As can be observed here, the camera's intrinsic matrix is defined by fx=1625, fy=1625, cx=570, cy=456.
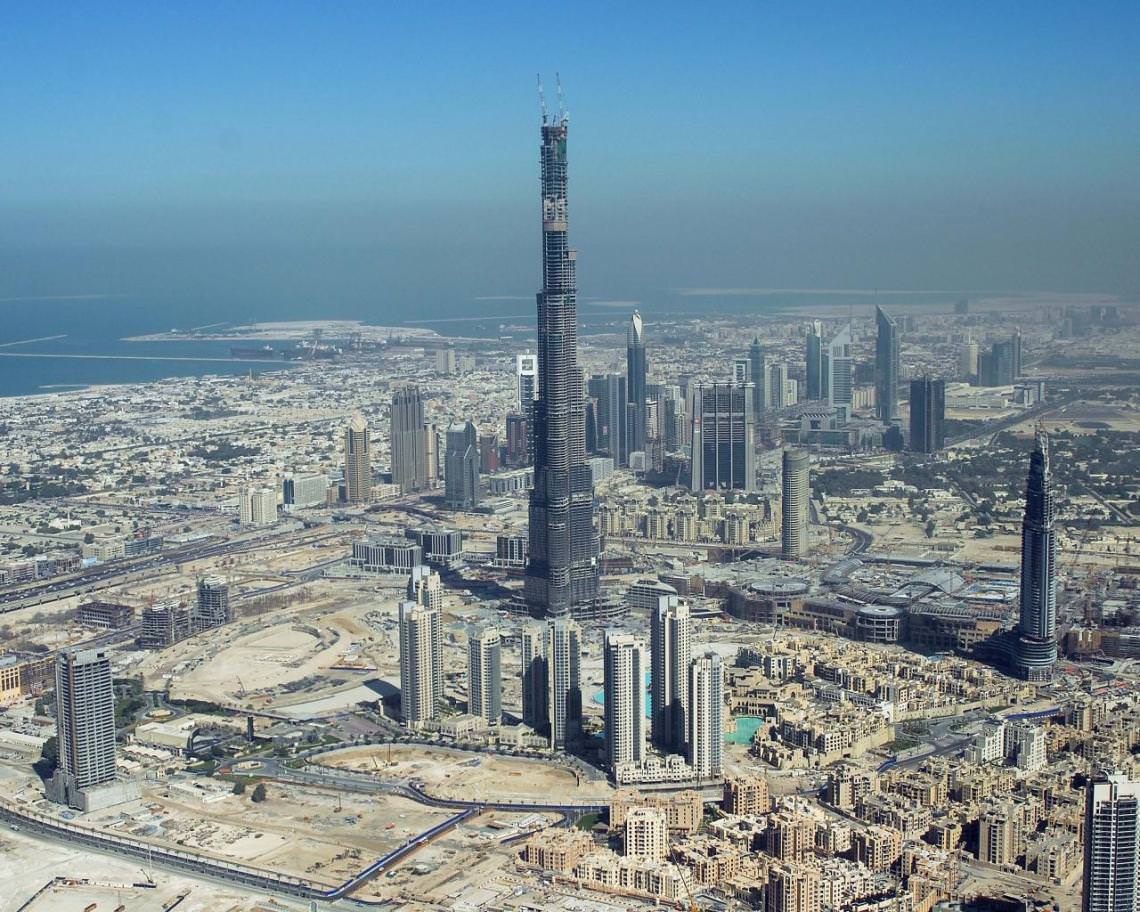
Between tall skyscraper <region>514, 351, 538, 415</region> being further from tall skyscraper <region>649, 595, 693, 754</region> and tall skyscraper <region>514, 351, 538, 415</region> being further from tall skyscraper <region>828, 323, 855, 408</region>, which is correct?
tall skyscraper <region>649, 595, 693, 754</region>

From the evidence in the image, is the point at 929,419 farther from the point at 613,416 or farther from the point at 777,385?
the point at 613,416

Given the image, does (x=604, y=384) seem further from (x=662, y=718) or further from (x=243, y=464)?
(x=662, y=718)

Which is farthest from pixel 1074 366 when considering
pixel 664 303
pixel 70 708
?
pixel 70 708

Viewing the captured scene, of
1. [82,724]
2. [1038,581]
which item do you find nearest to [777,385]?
[1038,581]

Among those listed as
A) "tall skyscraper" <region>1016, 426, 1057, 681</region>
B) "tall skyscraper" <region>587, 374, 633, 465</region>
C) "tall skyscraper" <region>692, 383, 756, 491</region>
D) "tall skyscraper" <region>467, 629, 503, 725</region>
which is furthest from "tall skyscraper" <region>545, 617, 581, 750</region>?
"tall skyscraper" <region>587, 374, 633, 465</region>

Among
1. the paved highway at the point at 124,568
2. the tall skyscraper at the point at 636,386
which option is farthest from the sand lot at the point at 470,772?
the tall skyscraper at the point at 636,386

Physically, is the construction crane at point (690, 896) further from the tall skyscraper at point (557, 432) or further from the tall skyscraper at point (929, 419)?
the tall skyscraper at point (929, 419)
